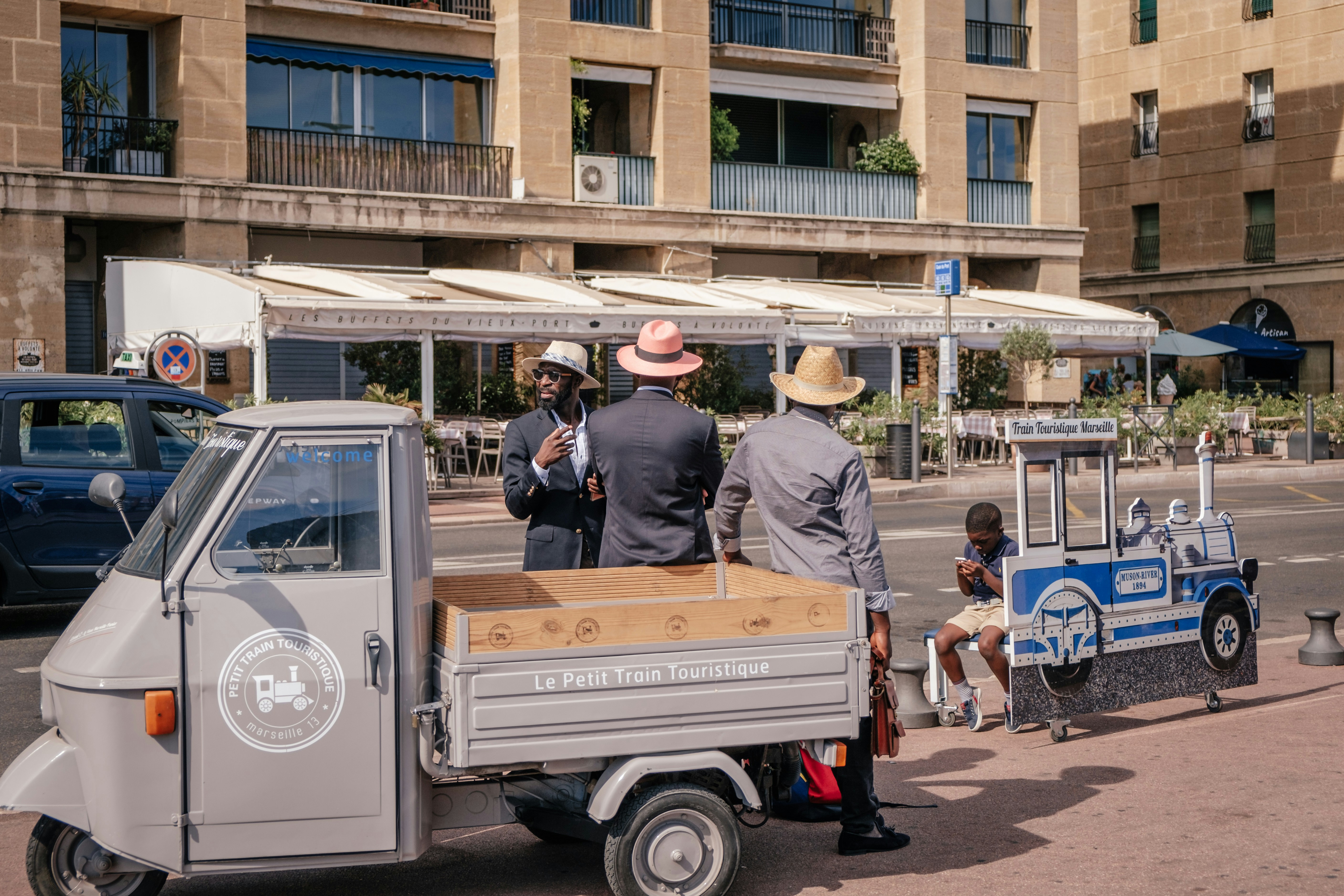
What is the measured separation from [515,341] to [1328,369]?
27688mm

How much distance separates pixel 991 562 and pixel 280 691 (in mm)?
4175

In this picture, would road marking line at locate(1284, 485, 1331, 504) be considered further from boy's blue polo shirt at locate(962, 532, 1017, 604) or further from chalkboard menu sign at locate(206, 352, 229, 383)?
chalkboard menu sign at locate(206, 352, 229, 383)

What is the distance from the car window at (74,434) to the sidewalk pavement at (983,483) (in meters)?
7.96

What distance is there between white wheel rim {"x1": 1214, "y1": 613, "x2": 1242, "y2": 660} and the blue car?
665cm

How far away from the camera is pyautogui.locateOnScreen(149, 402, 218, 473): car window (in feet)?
34.1

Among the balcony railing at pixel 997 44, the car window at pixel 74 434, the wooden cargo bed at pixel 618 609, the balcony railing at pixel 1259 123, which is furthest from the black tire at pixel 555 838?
the balcony railing at pixel 1259 123

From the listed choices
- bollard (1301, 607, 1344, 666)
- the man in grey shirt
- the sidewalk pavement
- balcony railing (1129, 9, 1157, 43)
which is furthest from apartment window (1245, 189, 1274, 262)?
the man in grey shirt

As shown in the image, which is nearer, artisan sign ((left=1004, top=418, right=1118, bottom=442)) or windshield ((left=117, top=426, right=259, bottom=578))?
windshield ((left=117, top=426, right=259, bottom=578))

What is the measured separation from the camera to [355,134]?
2792cm

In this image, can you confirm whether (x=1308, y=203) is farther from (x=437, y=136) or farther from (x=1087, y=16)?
(x=437, y=136)

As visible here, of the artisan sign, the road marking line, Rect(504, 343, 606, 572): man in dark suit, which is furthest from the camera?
the road marking line

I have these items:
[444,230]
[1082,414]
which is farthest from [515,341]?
[1082,414]

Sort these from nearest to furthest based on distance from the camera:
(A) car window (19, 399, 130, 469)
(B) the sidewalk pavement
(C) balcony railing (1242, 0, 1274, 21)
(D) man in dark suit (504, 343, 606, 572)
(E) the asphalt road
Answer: (E) the asphalt road
(D) man in dark suit (504, 343, 606, 572)
(A) car window (19, 399, 130, 469)
(B) the sidewalk pavement
(C) balcony railing (1242, 0, 1274, 21)

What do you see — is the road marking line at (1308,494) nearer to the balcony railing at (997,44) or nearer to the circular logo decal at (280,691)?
the balcony railing at (997,44)
